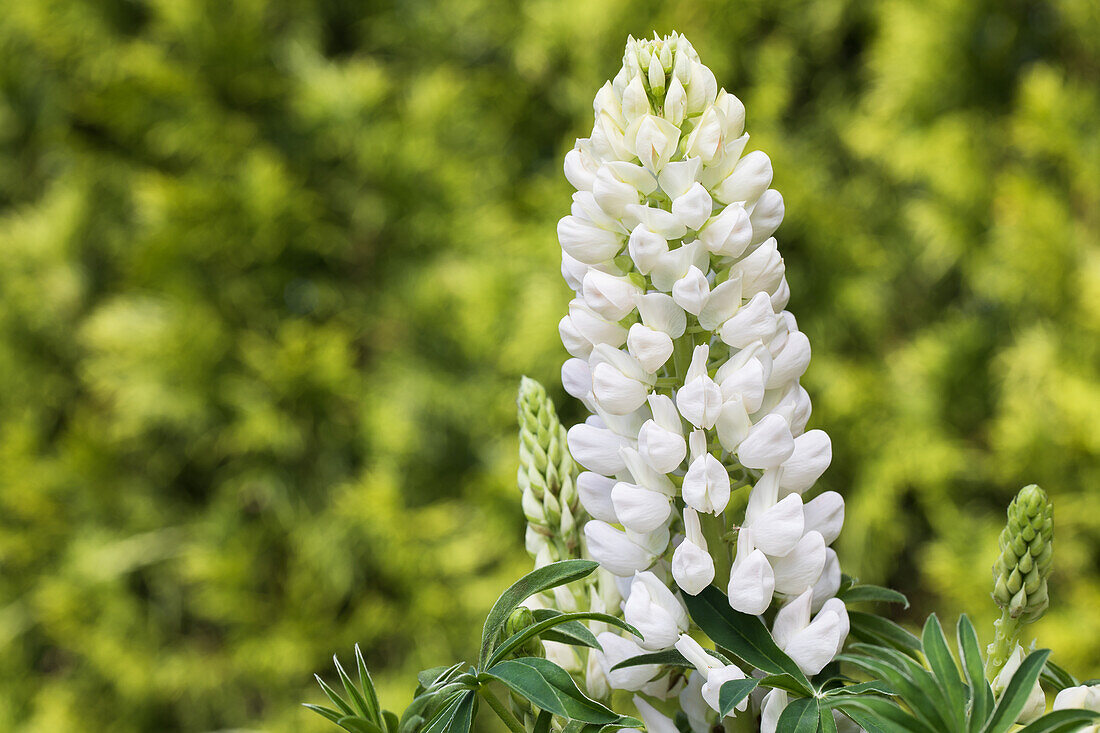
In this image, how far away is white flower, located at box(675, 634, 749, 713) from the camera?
243mm

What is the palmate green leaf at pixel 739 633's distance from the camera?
0.25 meters

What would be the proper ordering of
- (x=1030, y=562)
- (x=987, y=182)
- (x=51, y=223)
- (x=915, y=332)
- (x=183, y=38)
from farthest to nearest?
(x=51, y=223) < (x=183, y=38) < (x=915, y=332) < (x=987, y=182) < (x=1030, y=562)

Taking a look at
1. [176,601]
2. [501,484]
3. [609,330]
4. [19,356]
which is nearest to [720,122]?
[609,330]

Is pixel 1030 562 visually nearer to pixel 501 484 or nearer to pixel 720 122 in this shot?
pixel 720 122

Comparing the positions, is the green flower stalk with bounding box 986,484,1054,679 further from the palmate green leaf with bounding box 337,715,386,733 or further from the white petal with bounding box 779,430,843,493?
the palmate green leaf with bounding box 337,715,386,733

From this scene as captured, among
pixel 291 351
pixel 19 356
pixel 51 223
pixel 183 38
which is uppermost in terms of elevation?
pixel 183 38

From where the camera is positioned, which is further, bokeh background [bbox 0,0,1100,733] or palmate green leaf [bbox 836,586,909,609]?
bokeh background [bbox 0,0,1100,733]

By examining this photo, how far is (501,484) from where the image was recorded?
1.36 meters

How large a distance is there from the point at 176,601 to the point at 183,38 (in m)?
1.06

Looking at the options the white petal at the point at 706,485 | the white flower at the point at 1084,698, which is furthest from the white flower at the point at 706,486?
the white flower at the point at 1084,698

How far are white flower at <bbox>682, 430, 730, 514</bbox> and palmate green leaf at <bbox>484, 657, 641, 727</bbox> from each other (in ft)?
0.20

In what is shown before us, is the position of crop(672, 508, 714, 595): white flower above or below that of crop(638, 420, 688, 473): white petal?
below

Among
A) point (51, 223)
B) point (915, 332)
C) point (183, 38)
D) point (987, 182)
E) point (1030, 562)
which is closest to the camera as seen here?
point (1030, 562)

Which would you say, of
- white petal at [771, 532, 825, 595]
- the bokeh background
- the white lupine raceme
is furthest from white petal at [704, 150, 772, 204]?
the bokeh background
